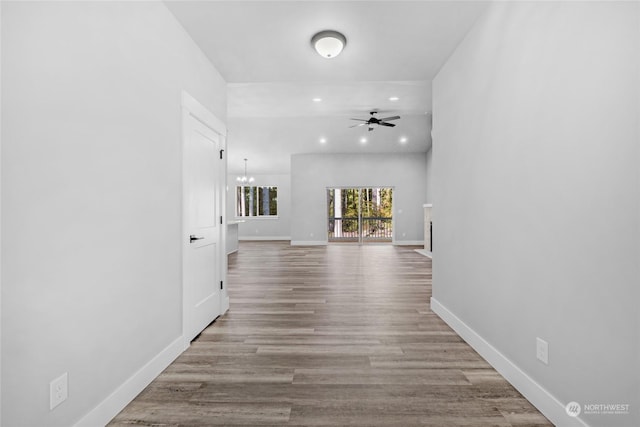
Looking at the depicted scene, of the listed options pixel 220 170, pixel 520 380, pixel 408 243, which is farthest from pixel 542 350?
pixel 408 243

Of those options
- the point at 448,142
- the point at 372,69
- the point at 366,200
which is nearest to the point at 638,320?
the point at 448,142

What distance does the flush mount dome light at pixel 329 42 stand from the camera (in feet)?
8.63

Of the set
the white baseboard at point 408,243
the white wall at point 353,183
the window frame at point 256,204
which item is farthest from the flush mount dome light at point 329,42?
the window frame at point 256,204

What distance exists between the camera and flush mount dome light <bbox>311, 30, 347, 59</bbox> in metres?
2.63

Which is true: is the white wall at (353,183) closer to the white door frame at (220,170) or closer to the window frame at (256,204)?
the window frame at (256,204)

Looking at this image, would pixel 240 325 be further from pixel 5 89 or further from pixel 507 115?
pixel 507 115

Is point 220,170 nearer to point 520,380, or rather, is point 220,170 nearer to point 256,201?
point 520,380

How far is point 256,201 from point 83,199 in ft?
37.9

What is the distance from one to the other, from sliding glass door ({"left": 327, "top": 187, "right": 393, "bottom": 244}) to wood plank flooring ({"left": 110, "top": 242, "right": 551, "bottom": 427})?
7789 millimetres

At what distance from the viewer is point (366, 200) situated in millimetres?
11805

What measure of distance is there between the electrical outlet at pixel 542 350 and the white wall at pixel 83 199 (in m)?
2.33

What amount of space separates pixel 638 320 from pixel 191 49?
3.23 m

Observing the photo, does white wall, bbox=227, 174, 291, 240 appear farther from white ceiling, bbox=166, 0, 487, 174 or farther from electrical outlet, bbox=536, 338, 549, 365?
electrical outlet, bbox=536, 338, 549, 365

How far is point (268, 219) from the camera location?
12.9m
